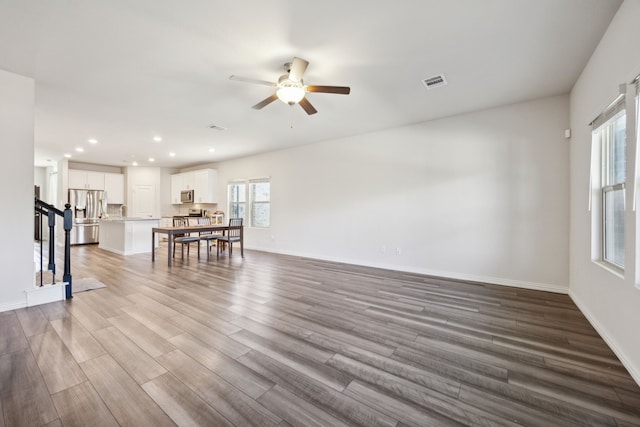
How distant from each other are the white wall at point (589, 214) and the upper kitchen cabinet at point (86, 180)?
11358mm

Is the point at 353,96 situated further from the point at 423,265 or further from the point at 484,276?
the point at 484,276

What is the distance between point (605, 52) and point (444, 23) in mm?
1496

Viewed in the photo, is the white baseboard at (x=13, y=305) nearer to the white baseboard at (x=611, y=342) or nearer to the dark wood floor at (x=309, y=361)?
the dark wood floor at (x=309, y=361)

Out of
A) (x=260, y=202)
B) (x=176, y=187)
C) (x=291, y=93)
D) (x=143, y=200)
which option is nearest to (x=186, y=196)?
(x=176, y=187)

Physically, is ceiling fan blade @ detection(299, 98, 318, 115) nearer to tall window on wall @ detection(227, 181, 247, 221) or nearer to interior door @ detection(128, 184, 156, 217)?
tall window on wall @ detection(227, 181, 247, 221)

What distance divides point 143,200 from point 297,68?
343 inches

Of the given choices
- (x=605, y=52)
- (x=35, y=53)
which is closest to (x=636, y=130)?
(x=605, y=52)

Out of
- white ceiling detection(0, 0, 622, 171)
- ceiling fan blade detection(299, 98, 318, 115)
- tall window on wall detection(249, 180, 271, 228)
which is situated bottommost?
tall window on wall detection(249, 180, 271, 228)

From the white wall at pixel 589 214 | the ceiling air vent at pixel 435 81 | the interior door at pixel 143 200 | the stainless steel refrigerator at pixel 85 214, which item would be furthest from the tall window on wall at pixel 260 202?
the white wall at pixel 589 214

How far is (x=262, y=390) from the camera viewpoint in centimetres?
162

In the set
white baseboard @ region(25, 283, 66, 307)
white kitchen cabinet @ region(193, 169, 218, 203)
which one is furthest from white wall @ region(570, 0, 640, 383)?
white kitchen cabinet @ region(193, 169, 218, 203)

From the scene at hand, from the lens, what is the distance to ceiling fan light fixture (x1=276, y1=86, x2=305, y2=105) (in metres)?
2.73

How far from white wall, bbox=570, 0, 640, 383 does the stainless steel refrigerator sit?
11.1 metres

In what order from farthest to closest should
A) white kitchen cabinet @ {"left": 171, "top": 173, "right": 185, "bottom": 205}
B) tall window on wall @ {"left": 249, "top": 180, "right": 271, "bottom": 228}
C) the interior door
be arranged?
white kitchen cabinet @ {"left": 171, "top": 173, "right": 185, "bottom": 205}
the interior door
tall window on wall @ {"left": 249, "top": 180, "right": 271, "bottom": 228}
